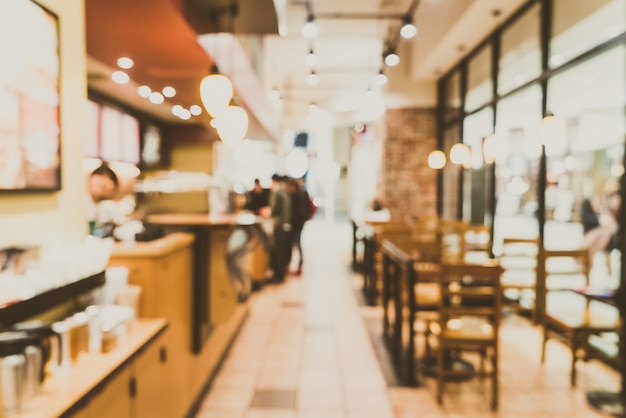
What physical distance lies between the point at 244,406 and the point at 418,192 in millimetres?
7197

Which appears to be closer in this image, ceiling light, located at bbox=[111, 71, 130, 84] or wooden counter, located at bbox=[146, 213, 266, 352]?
wooden counter, located at bbox=[146, 213, 266, 352]

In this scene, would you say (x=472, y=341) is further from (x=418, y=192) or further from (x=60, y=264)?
(x=418, y=192)

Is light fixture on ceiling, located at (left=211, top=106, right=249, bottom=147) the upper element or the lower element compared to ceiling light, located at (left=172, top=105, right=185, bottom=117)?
lower

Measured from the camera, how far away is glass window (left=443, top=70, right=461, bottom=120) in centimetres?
912

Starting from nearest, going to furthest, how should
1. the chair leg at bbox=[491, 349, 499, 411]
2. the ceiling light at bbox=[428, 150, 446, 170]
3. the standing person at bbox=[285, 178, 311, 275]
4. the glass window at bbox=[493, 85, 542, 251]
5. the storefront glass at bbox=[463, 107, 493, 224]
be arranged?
the chair leg at bbox=[491, 349, 499, 411]
the glass window at bbox=[493, 85, 542, 251]
the storefront glass at bbox=[463, 107, 493, 224]
the standing person at bbox=[285, 178, 311, 275]
the ceiling light at bbox=[428, 150, 446, 170]

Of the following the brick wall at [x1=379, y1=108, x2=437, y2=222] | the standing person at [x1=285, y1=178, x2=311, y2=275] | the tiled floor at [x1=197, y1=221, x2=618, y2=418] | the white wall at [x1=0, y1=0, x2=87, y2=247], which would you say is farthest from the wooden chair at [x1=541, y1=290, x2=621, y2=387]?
the brick wall at [x1=379, y1=108, x2=437, y2=222]

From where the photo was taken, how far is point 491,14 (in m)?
6.34

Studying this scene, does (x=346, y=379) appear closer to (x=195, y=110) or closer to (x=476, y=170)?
(x=195, y=110)

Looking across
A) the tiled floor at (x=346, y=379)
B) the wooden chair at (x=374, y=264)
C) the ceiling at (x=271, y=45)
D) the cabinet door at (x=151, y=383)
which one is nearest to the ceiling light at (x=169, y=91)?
the ceiling at (x=271, y=45)

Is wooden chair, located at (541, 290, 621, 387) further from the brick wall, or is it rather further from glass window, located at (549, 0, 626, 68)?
the brick wall

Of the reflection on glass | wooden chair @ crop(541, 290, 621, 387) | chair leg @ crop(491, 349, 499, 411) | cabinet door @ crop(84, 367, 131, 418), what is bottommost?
chair leg @ crop(491, 349, 499, 411)

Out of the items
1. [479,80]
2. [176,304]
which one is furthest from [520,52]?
[176,304]

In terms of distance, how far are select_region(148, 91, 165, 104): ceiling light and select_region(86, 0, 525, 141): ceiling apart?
0.14 metres

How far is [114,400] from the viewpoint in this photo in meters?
2.02
